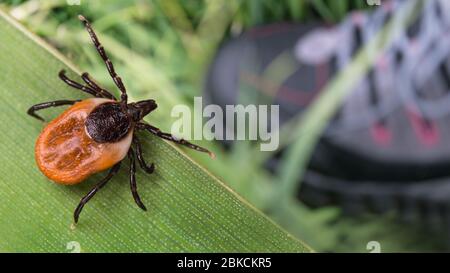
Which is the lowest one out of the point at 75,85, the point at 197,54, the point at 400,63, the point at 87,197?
the point at 87,197

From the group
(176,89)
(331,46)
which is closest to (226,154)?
(176,89)

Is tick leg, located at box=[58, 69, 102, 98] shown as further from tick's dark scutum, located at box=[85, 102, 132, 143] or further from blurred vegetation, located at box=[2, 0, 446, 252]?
blurred vegetation, located at box=[2, 0, 446, 252]

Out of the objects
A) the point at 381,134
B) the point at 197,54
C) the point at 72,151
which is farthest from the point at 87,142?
the point at 381,134

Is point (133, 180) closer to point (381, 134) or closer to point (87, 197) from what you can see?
point (87, 197)

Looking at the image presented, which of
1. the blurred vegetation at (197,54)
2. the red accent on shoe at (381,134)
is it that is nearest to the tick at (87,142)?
the blurred vegetation at (197,54)

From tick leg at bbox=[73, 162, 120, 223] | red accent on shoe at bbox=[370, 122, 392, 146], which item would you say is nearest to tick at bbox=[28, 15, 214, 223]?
tick leg at bbox=[73, 162, 120, 223]

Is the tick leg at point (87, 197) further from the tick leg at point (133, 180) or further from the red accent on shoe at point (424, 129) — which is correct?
the red accent on shoe at point (424, 129)
